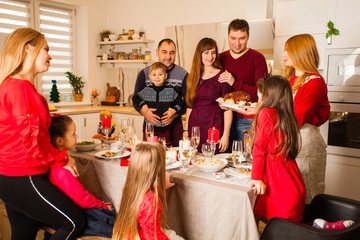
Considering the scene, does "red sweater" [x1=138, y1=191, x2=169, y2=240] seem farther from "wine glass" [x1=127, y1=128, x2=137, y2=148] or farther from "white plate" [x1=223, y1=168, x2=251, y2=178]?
"wine glass" [x1=127, y1=128, x2=137, y2=148]

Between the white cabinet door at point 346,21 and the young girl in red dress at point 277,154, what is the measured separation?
6.57 ft

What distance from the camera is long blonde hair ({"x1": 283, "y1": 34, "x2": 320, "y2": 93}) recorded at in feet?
7.27

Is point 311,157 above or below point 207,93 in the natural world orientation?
below

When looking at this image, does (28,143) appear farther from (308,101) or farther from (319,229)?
(308,101)

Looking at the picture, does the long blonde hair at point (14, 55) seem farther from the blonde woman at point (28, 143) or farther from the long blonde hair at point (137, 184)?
the long blonde hair at point (137, 184)

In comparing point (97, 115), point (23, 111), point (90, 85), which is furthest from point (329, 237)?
point (90, 85)

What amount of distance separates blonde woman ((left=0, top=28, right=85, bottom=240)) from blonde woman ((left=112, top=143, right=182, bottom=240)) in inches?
14.8

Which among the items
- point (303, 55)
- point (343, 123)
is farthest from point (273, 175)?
point (343, 123)

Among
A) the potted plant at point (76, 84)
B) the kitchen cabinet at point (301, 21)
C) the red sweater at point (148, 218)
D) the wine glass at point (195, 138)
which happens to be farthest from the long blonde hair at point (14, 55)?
the potted plant at point (76, 84)

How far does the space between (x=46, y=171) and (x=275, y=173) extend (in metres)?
1.25

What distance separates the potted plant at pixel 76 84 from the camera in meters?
5.23

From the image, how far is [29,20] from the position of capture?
475 centimetres

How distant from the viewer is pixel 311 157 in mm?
2336

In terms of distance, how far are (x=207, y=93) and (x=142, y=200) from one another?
4.56ft
